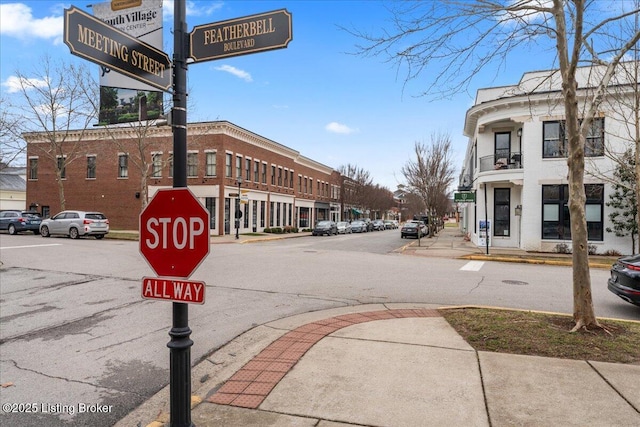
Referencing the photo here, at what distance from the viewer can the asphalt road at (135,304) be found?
162 inches

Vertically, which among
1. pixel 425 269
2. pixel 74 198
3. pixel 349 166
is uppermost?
pixel 349 166

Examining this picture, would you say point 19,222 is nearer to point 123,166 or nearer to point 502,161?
point 123,166

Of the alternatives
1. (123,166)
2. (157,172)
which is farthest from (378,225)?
(123,166)

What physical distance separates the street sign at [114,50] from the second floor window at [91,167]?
3797cm

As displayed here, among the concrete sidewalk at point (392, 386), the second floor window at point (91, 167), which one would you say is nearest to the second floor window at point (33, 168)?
the second floor window at point (91, 167)

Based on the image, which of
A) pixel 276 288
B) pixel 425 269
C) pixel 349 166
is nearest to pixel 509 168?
pixel 425 269

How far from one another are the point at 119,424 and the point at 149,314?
388 centimetres

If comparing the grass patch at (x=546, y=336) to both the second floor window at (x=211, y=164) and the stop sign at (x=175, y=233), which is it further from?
the second floor window at (x=211, y=164)

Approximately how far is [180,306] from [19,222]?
104 feet

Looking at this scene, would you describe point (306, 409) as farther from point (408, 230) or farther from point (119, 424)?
point (408, 230)

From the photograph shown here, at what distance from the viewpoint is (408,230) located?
35.6 meters

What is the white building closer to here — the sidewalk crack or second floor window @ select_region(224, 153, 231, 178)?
the sidewalk crack

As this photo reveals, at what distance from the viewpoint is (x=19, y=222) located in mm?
27578

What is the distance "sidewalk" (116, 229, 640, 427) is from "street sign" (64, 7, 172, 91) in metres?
2.79
